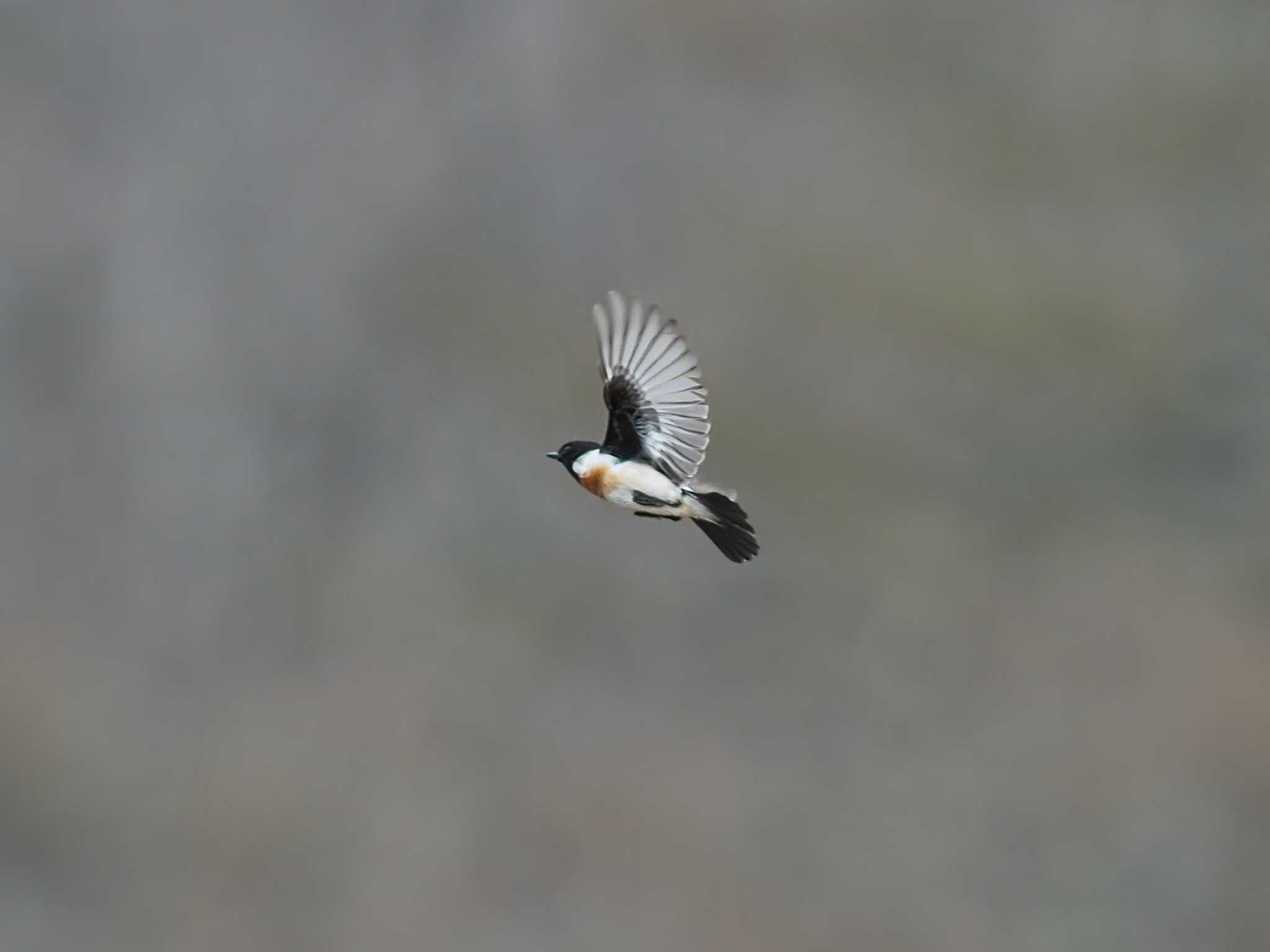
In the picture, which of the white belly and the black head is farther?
the black head

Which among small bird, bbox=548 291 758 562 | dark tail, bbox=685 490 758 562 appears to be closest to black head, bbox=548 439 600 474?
small bird, bbox=548 291 758 562

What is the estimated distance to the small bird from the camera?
1.62m

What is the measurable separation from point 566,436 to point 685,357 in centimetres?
202

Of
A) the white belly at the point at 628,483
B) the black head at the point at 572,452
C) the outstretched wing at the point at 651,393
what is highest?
the outstretched wing at the point at 651,393

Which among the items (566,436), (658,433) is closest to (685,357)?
(658,433)

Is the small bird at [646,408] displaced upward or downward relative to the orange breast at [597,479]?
upward

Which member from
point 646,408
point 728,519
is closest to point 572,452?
point 646,408

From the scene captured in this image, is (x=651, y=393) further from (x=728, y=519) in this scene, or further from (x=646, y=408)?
(x=728, y=519)

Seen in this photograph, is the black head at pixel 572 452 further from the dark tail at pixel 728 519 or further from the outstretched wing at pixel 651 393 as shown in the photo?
the dark tail at pixel 728 519

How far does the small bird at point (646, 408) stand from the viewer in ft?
5.30

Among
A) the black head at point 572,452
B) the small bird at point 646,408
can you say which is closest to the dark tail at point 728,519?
the small bird at point 646,408

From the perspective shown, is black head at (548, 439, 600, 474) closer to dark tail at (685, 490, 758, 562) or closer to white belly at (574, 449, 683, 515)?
white belly at (574, 449, 683, 515)

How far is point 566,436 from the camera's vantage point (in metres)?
3.67

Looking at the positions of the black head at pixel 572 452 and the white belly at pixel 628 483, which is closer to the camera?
the white belly at pixel 628 483
